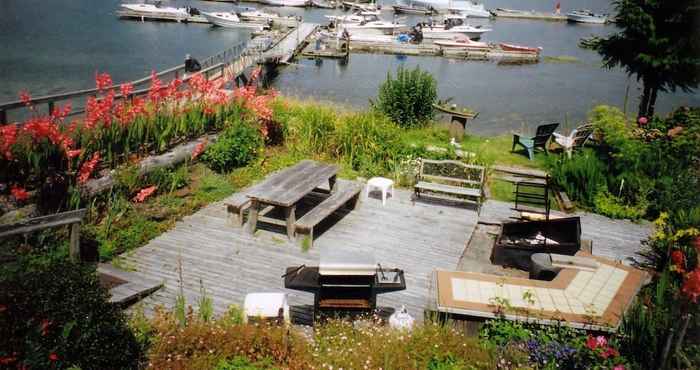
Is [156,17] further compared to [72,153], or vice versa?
[156,17]

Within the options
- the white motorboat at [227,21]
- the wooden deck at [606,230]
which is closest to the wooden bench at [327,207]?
the wooden deck at [606,230]

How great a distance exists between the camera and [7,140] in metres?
8.48

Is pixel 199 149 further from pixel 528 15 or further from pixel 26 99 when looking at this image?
pixel 528 15

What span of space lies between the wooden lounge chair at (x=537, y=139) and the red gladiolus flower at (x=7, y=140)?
11.2 m

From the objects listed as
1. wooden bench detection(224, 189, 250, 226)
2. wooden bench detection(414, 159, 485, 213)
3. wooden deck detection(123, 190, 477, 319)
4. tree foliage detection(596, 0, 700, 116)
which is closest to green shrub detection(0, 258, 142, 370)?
wooden deck detection(123, 190, 477, 319)

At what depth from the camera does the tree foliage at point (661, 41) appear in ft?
49.5

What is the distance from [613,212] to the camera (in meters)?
10.7

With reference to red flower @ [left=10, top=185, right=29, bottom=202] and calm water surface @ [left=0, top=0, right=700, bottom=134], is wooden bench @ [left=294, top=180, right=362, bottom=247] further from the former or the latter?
calm water surface @ [left=0, top=0, right=700, bottom=134]

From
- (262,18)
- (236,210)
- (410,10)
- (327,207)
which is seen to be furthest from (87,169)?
(410,10)

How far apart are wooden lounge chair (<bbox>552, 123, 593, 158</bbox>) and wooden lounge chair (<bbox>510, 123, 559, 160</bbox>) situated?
28 centimetres

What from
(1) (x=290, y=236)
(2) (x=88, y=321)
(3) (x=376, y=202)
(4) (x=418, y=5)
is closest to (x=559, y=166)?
(3) (x=376, y=202)

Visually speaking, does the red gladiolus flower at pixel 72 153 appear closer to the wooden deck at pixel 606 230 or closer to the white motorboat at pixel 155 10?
the wooden deck at pixel 606 230

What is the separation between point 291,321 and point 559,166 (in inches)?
298

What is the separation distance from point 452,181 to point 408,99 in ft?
16.1
